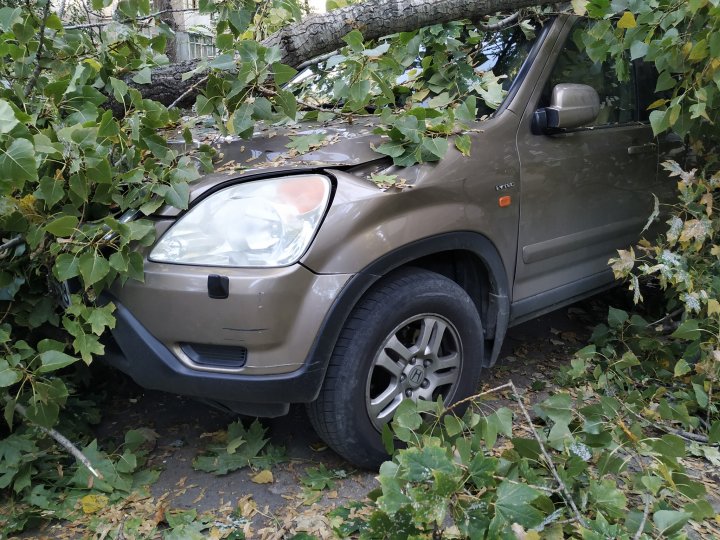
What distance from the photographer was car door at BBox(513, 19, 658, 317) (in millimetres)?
2959

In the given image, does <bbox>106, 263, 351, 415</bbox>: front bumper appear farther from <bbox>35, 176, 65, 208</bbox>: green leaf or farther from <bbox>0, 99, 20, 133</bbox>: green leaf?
<bbox>0, 99, 20, 133</bbox>: green leaf

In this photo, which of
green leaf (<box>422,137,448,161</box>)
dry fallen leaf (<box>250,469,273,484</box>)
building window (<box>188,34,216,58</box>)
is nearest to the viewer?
green leaf (<box>422,137,448,161</box>)

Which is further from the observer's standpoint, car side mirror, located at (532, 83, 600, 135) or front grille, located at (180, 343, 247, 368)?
car side mirror, located at (532, 83, 600, 135)

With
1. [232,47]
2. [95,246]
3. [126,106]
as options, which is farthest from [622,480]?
[126,106]

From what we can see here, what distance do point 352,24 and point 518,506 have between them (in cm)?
244

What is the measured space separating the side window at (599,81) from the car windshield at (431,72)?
18 centimetres

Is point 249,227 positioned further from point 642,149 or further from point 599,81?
point 642,149

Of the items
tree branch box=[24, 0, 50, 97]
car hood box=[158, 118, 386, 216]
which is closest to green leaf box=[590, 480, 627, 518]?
car hood box=[158, 118, 386, 216]

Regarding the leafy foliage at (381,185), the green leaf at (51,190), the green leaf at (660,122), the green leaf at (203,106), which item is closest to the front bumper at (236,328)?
the leafy foliage at (381,185)

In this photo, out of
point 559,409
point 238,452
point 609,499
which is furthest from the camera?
point 238,452

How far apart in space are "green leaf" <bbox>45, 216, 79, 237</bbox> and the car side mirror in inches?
78.1

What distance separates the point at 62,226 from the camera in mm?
2105

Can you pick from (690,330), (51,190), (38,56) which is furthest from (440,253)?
(38,56)

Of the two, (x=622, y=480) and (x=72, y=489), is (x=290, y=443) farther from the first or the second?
(x=622, y=480)
